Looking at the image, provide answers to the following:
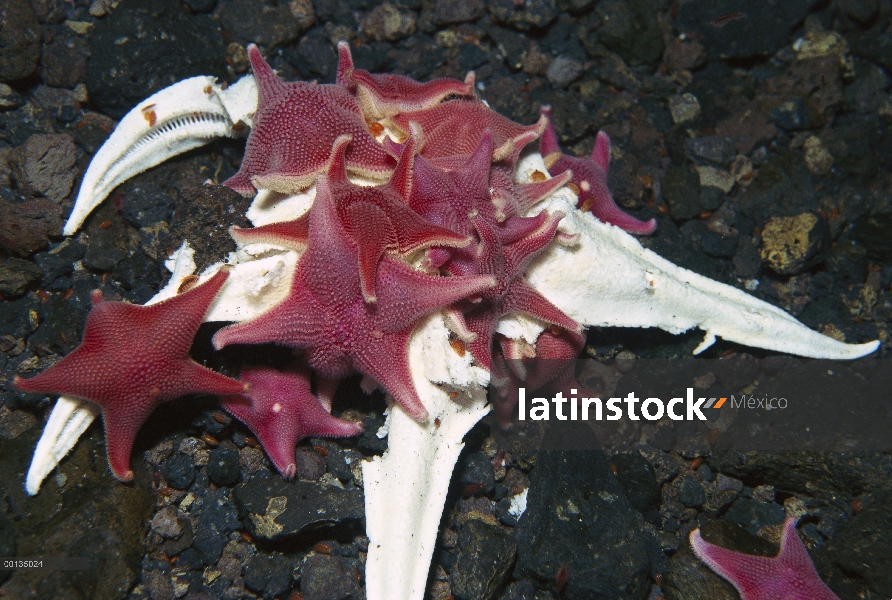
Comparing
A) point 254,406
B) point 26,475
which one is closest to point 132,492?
point 26,475

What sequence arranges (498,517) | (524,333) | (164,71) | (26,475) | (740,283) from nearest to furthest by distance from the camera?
1. (26,475)
2. (524,333)
3. (498,517)
4. (164,71)
5. (740,283)

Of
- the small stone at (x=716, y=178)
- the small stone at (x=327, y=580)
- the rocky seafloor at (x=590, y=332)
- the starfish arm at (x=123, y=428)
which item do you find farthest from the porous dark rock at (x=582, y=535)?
the small stone at (x=716, y=178)

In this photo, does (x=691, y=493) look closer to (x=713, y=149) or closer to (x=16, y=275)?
(x=713, y=149)

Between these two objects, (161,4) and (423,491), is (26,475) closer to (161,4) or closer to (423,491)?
(423,491)

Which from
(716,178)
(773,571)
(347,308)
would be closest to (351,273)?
(347,308)

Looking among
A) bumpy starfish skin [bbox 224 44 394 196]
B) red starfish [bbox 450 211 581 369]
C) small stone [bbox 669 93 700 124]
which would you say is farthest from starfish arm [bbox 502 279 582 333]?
small stone [bbox 669 93 700 124]

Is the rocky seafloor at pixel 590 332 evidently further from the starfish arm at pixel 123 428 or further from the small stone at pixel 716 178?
the starfish arm at pixel 123 428
